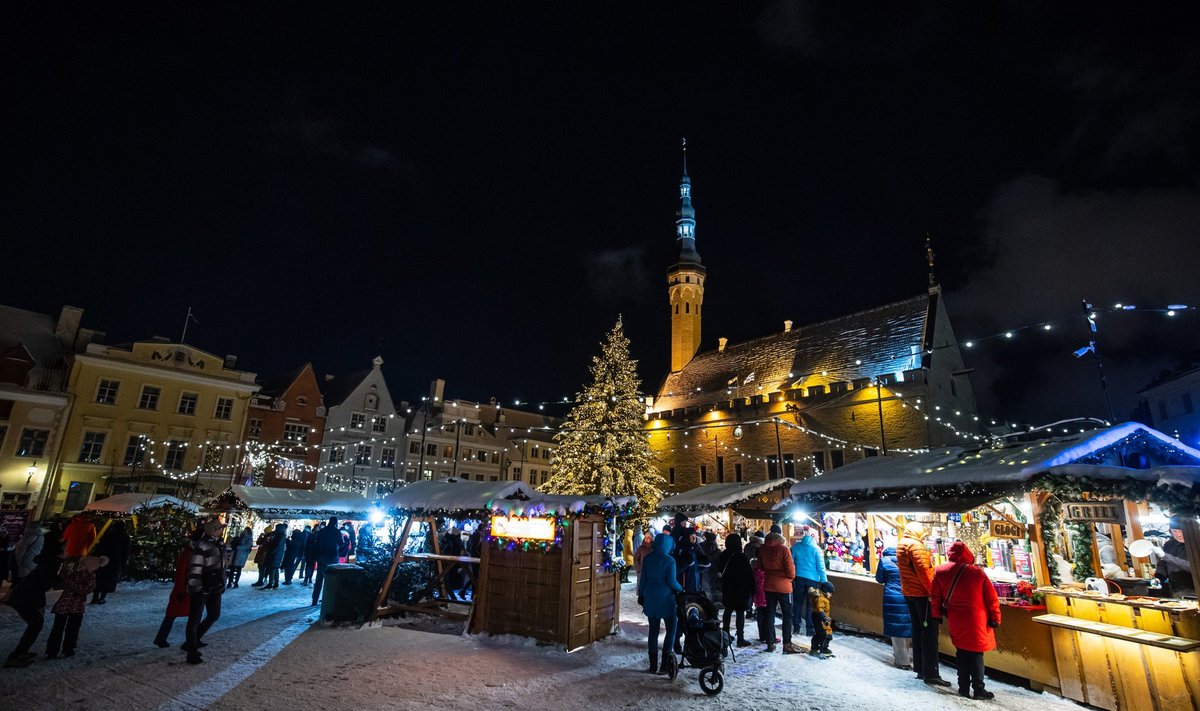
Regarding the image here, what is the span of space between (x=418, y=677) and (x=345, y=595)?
12.8 ft

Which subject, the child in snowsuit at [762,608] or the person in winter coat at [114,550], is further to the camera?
the person in winter coat at [114,550]

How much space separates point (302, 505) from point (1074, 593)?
20.9m

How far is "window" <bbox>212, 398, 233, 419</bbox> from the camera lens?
3219 centimetres

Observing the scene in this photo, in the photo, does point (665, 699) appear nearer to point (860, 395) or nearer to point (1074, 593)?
point (1074, 593)

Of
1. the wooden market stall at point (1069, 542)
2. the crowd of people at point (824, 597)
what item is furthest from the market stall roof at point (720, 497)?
the crowd of people at point (824, 597)

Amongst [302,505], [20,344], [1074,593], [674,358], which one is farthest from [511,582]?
[674,358]

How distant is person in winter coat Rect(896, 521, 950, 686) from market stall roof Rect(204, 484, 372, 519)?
1788 cm

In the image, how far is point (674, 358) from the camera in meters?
46.4

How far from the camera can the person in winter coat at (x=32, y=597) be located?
6.83m

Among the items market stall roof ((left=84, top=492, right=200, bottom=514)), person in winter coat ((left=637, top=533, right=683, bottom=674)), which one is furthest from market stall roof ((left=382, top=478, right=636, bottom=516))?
market stall roof ((left=84, top=492, right=200, bottom=514))

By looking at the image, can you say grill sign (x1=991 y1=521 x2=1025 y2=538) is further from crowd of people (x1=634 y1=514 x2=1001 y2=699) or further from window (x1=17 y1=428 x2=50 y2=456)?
window (x1=17 y1=428 x2=50 y2=456)

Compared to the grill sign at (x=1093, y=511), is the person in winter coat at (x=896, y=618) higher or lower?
lower

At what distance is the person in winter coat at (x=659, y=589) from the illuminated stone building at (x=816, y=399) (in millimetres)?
19440

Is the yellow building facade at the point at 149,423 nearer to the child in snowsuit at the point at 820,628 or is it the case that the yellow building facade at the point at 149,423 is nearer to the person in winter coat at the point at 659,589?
the person in winter coat at the point at 659,589
